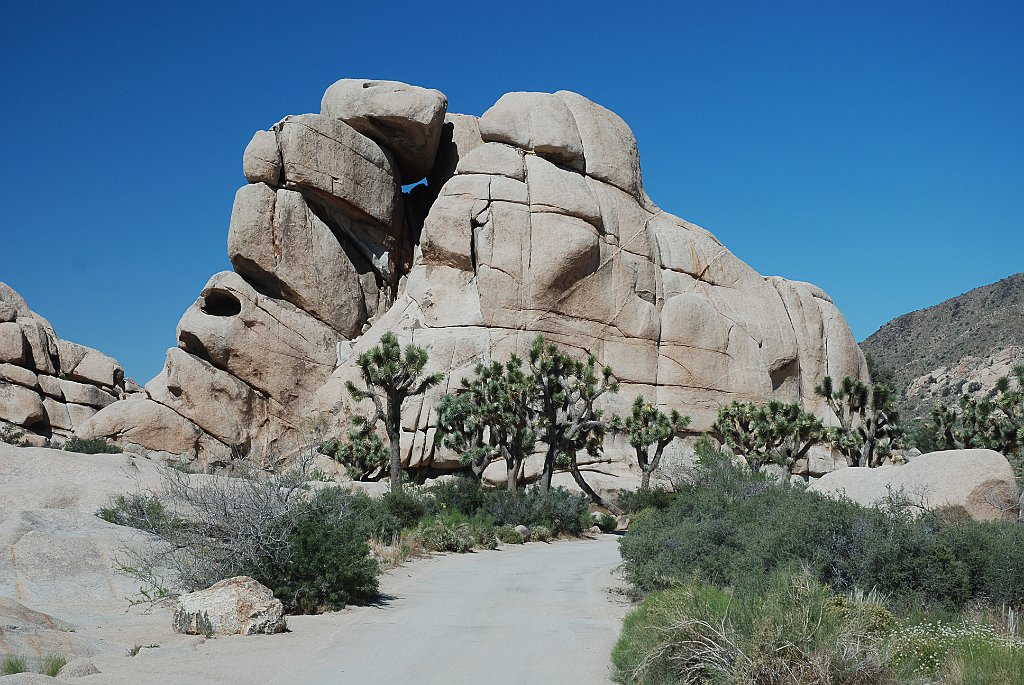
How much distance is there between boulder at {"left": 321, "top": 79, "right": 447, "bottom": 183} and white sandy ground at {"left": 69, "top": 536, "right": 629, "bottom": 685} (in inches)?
1537

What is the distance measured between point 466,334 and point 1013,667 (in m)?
38.8

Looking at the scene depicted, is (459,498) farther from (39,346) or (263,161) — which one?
(39,346)

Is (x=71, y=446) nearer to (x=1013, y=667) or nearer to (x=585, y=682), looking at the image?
(x=585, y=682)

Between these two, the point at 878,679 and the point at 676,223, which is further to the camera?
the point at 676,223

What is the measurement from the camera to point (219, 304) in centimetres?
4875

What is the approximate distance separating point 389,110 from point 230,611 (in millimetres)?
43281

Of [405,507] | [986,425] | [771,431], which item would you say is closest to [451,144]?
[771,431]

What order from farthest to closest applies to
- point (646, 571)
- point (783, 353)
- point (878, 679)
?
1. point (783, 353)
2. point (646, 571)
3. point (878, 679)

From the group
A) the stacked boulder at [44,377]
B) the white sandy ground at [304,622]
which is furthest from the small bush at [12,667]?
the stacked boulder at [44,377]

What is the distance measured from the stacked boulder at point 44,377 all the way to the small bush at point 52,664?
40.6 m

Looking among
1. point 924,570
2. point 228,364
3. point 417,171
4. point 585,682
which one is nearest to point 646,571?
point 924,570

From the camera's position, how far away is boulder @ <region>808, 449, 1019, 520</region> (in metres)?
14.0

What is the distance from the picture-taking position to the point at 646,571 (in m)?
Result: 13.3

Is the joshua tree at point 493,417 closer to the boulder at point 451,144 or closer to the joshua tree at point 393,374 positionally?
the joshua tree at point 393,374
